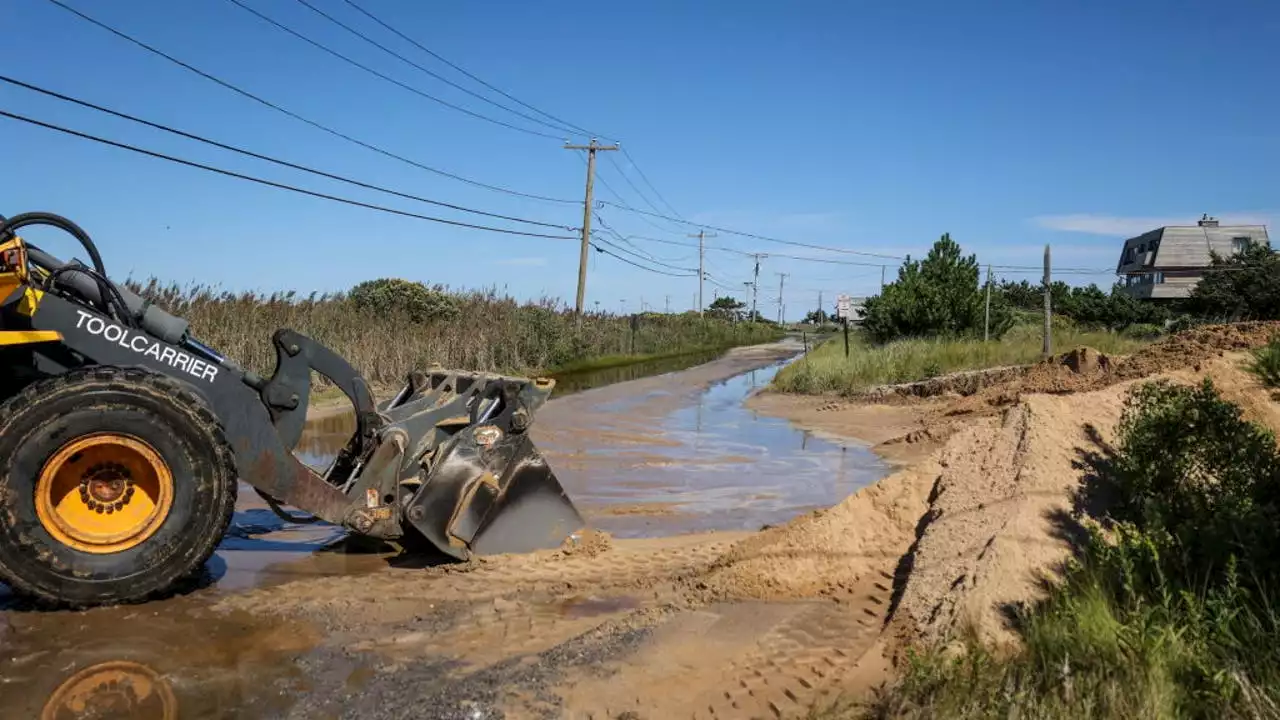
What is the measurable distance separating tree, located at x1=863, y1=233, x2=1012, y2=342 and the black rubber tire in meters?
29.6

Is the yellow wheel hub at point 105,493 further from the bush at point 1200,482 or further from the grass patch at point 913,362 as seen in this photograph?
the grass patch at point 913,362

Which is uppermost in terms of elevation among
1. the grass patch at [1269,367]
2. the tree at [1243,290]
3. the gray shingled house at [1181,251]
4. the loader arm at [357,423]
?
the gray shingled house at [1181,251]

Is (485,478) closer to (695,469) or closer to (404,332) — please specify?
(695,469)

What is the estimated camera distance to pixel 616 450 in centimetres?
1505

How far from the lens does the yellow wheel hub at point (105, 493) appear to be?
226 inches

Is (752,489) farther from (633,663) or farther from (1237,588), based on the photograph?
(1237,588)

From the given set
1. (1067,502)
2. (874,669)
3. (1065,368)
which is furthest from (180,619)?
(1065,368)

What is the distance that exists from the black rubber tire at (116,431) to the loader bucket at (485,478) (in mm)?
1407

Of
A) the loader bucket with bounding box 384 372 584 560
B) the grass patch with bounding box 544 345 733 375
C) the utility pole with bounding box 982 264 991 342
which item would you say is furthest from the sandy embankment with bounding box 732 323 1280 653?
the grass patch with bounding box 544 345 733 375

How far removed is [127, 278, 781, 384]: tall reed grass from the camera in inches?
854

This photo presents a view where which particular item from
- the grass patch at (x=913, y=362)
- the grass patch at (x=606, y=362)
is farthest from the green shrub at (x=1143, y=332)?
the grass patch at (x=606, y=362)

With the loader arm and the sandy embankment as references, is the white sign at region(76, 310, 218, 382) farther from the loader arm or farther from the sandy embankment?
the sandy embankment

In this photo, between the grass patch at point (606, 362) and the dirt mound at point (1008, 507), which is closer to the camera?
the dirt mound at point (1008, 507)

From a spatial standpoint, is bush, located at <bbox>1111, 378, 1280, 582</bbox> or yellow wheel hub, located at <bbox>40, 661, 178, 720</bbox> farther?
bush, located at <bbox>1111, 378, 1280, 582</bbox>
